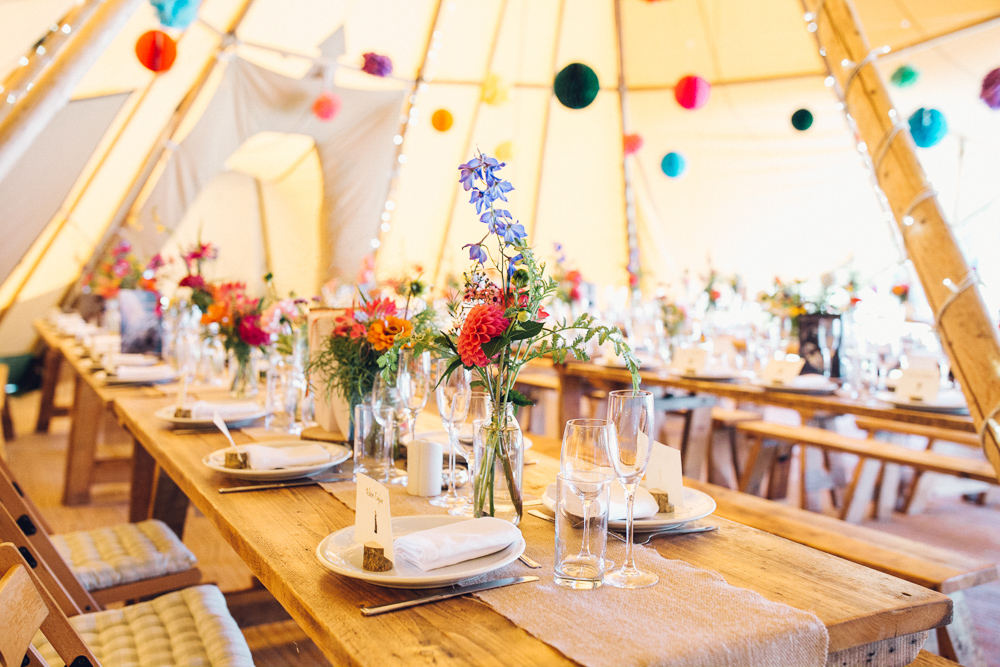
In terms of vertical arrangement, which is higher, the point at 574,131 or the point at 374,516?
the point at 574,131

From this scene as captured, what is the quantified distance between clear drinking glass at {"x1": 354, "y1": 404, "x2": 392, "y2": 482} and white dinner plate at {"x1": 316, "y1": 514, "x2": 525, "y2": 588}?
0.40 meters

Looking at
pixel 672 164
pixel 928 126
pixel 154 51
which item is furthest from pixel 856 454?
pixel 154 51

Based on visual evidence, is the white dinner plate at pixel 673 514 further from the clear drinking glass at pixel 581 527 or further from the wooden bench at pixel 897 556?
the wooden bench at pixel 897 556

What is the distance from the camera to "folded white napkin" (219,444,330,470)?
4.98 feet

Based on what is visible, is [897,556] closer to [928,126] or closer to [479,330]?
[479,330]

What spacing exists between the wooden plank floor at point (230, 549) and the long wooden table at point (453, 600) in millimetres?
773

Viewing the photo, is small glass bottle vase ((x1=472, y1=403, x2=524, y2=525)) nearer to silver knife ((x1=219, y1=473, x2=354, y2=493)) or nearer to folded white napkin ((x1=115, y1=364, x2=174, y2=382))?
silver knife ((x1=219, y1=473, x2=354, y2=493))

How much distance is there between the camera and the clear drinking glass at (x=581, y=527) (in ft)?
3.27

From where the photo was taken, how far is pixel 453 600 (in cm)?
97

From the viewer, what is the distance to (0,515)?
4.82 ft

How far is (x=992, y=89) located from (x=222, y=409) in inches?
179

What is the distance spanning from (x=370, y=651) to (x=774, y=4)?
7531 mm

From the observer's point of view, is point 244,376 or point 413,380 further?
point 244,376

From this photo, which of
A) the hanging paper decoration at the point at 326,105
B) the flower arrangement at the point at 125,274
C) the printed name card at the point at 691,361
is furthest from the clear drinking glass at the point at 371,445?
the hanging paper decoration at the point at 326,105
